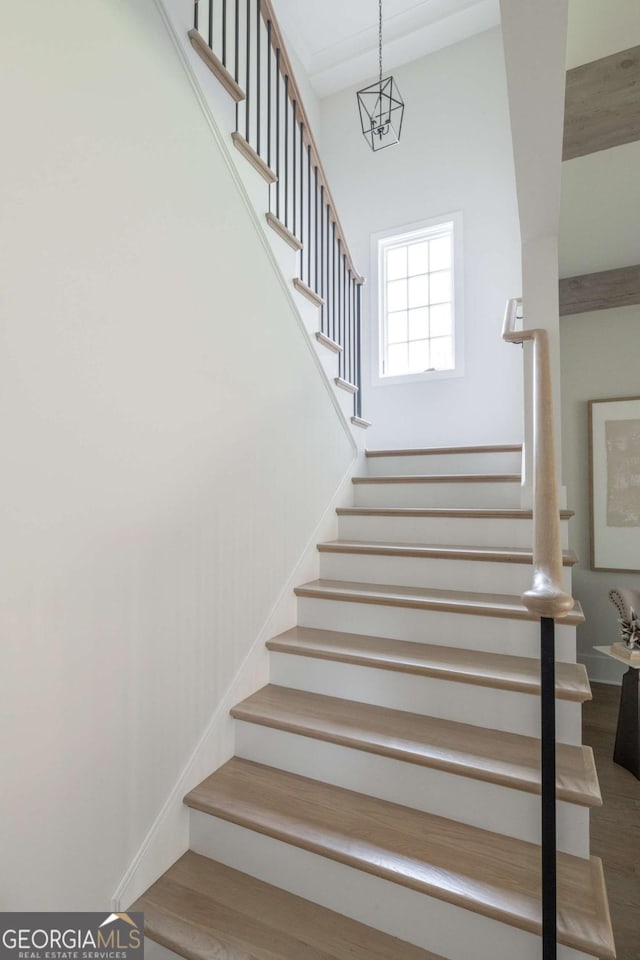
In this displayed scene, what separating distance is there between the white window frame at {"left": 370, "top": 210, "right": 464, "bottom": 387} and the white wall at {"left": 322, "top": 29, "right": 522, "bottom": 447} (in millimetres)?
45

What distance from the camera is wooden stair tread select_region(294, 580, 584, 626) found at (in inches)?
72.7

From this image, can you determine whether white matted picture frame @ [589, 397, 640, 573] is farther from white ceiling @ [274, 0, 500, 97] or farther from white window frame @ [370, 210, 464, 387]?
white ceiling @ [274, 0, 500, 97]

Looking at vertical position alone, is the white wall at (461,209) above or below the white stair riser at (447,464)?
above

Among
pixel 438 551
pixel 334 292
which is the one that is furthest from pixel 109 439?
pixel 334 292

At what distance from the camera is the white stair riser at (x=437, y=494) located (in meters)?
2.67

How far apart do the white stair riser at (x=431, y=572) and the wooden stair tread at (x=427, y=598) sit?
0.11 feet

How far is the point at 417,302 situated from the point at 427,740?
12.3 ft

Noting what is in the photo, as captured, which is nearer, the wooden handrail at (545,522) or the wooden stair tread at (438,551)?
the wooden handrail at (545,522)

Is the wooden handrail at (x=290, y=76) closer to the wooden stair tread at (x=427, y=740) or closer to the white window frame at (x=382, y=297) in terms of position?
the white window frame at (x=382, y=297)

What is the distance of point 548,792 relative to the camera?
107 centimetres

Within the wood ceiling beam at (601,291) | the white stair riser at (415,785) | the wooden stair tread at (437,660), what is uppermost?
the wood ceiling beam at (601,291)

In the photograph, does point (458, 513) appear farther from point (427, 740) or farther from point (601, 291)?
point (601, 291)

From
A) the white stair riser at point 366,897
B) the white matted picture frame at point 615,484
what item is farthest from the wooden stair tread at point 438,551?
the white matted picture frame at point 615,484

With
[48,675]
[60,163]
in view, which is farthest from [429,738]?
[60,163]
